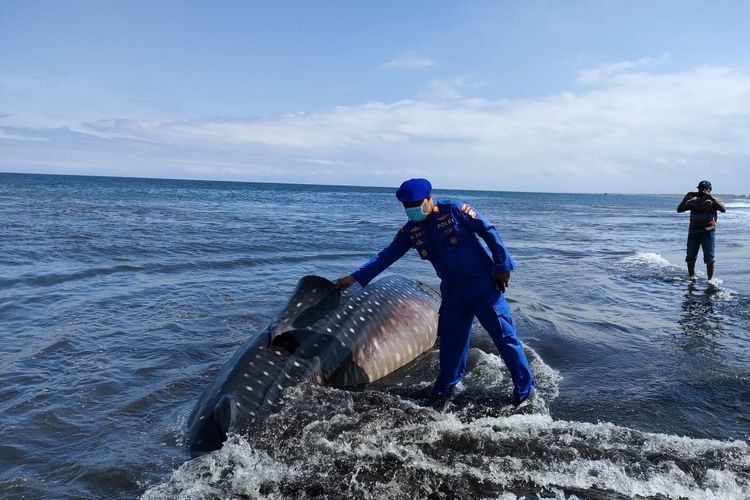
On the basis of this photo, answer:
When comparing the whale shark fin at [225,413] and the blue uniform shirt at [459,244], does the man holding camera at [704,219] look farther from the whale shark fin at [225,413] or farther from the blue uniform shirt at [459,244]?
the whale shark fin at [225,413]

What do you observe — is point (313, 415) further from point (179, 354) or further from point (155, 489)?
point (179, 354)

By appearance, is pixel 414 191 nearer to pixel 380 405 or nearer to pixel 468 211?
pixel 468 211

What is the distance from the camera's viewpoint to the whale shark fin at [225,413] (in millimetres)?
4148

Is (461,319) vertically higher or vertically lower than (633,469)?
higher

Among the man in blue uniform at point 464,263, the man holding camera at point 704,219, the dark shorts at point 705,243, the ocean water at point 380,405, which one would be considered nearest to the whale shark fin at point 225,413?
the ocean water at point 380,405

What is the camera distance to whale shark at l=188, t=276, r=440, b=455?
14.1ft

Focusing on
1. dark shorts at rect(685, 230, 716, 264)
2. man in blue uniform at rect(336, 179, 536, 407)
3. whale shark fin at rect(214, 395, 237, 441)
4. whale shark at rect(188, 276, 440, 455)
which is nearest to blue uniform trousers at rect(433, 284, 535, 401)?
man in blue uniform at rect(336, 179, 536, 407)

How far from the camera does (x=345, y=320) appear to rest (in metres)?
5.72

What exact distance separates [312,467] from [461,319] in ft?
6.19

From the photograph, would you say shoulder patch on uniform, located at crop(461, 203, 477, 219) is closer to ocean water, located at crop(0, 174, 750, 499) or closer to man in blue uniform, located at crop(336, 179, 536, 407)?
man in blue uniform, located at crop(336, 179, 536, 407)

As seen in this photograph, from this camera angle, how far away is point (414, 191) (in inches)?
175

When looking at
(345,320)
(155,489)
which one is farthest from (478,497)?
(345,320)

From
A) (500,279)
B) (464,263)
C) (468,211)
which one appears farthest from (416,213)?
(500,279)

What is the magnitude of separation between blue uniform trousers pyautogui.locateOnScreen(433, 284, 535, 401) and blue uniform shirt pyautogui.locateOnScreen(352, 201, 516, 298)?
196 millimetres
